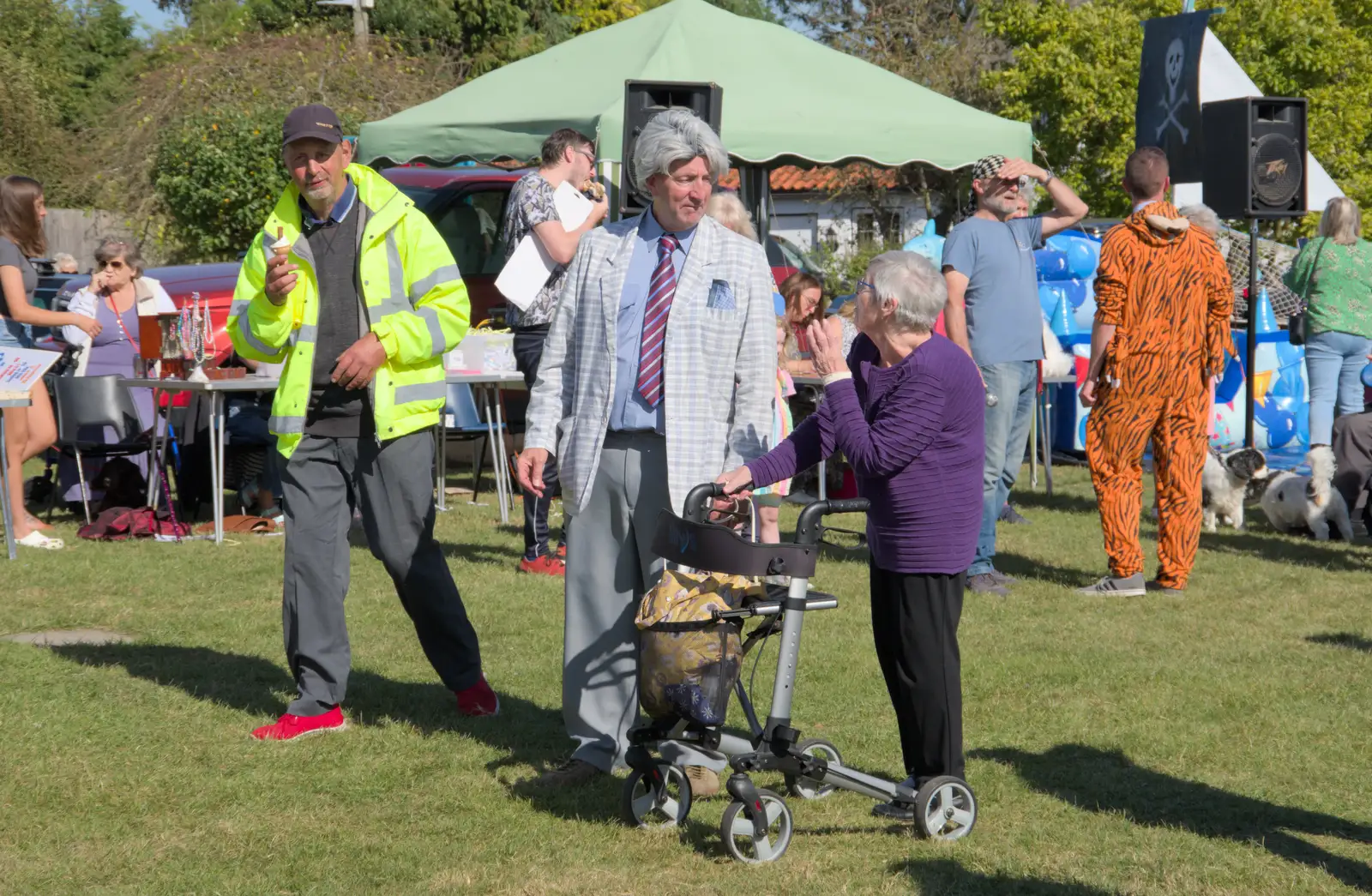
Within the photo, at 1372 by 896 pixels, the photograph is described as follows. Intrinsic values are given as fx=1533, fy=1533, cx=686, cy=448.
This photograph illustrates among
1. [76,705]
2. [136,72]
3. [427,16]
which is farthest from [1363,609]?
[136,72]

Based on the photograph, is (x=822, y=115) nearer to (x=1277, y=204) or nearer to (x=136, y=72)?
(x=1277, y=204)

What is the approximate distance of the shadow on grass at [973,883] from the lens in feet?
12.7

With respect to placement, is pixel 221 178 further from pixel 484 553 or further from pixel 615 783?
pixel 615 783

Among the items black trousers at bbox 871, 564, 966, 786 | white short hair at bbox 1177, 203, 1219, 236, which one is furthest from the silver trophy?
white short hair at bbox 1177, 203, 1219, 236

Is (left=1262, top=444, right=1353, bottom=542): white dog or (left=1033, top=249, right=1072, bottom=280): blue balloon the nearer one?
(left=1262, top=444, right=1353, bottom=542): white dog

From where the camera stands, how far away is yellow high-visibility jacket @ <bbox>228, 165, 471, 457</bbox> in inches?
199

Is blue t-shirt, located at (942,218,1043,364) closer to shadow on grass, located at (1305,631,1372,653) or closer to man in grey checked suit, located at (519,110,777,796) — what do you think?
shadow on grass, located at (1305,631,1372,653)

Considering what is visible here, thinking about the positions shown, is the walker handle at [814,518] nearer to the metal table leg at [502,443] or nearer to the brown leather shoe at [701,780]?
the brown leather shoe at [701,780]

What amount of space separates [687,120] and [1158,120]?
362 inches

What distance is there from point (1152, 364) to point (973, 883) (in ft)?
13.6

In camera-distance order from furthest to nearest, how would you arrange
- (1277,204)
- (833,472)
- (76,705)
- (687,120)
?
(833,472) → (1277,204) → (76,705) → (687,120)

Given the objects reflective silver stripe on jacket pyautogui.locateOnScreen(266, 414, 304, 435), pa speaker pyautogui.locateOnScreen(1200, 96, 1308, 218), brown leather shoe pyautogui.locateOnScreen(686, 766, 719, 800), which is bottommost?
brown leather shoe pyautogui.locateOnScreen(686, 766, 719, 800)

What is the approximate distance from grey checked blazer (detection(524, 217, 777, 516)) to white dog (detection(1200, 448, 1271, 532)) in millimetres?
6411

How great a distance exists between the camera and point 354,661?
6.37 m
